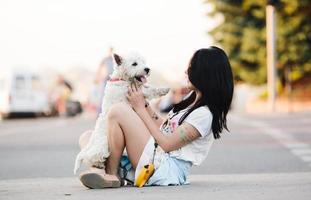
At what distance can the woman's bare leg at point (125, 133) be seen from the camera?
27.1 ft

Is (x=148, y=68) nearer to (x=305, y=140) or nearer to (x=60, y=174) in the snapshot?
(x=60, y=174)

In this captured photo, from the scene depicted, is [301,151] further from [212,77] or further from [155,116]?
[212,77]

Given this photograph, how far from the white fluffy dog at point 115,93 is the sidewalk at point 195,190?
11.3 inches

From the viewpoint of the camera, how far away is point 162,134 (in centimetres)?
834

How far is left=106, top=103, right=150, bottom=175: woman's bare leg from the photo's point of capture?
325 inches

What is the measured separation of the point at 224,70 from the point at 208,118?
1.50 ft

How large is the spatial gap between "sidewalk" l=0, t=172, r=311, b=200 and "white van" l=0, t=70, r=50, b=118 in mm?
28967

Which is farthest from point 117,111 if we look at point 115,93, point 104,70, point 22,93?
point 22,93

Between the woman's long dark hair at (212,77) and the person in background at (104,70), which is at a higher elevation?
the woman's long dark hair at (212,77)

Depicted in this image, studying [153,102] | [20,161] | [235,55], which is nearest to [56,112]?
[235,55]

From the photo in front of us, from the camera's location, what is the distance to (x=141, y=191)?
314 inches

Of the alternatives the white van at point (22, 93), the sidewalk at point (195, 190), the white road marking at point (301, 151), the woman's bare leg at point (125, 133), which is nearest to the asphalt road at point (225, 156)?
the white road marking at point (301, 151)

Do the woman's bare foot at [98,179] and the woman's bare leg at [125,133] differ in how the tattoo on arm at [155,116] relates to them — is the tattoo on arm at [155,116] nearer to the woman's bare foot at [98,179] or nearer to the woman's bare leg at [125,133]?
the woman's bare leg at [125,133]

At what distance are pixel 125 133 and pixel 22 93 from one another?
3144cm
